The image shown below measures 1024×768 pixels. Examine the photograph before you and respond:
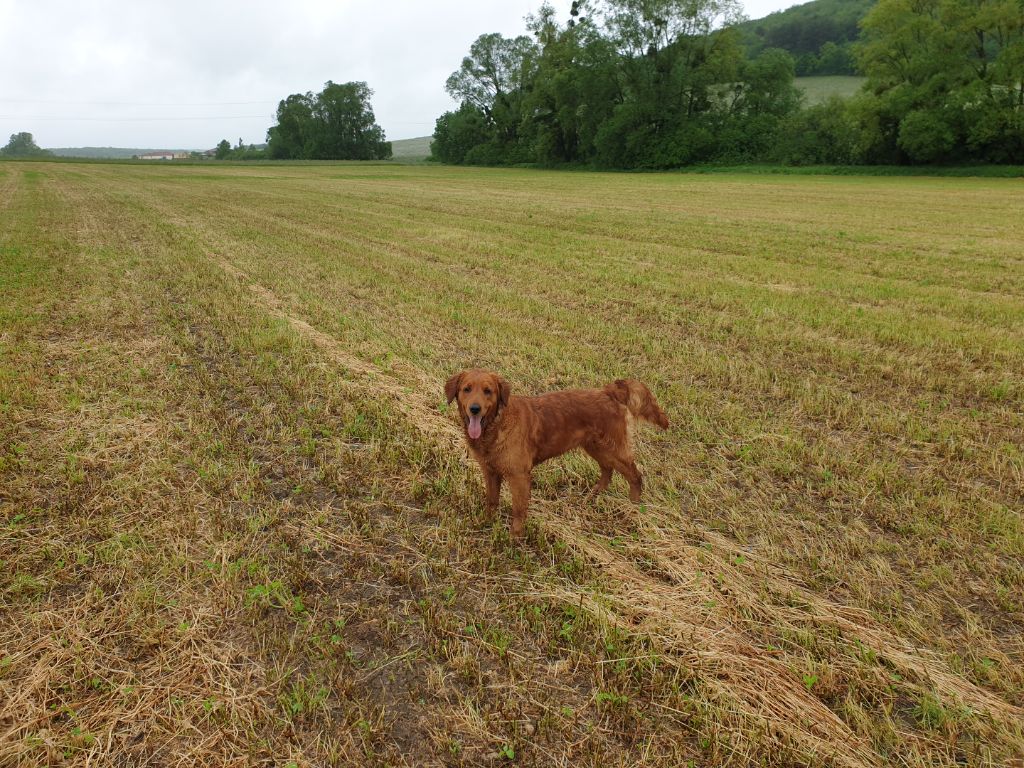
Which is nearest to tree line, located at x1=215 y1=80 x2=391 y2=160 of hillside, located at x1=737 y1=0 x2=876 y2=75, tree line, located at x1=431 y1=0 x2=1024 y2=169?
tree line, located at x1=431 y1=0 x2=1024 y2=169

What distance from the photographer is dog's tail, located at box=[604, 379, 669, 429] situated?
4172 mm

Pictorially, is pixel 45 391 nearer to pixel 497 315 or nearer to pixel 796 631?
pixel 497 315

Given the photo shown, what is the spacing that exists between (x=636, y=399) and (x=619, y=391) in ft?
0.48

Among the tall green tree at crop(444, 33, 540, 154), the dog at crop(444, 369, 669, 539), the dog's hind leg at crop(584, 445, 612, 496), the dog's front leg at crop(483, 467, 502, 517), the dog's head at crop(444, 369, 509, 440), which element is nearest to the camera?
the dog's head at crop(444, 369, 509, 440)

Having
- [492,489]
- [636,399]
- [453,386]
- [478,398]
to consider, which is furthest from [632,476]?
[453,386]

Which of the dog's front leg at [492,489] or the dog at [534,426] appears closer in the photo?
the dog at [534,426]

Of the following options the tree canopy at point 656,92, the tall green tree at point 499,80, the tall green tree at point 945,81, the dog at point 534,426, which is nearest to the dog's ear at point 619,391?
the dog at point 534,426

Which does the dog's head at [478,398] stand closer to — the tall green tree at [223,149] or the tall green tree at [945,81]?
the tall green tree at [945,81]

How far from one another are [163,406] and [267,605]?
3.40 metres

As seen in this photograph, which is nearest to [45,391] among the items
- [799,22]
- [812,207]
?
[812,207]

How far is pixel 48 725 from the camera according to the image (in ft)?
8.28

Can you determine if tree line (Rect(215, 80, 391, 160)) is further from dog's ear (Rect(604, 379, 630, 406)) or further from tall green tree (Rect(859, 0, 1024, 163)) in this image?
dog's ear (Rect(604, 379, 630, 406))

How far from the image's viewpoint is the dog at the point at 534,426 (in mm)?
3721

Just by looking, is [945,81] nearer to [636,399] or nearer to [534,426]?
[636,399]
